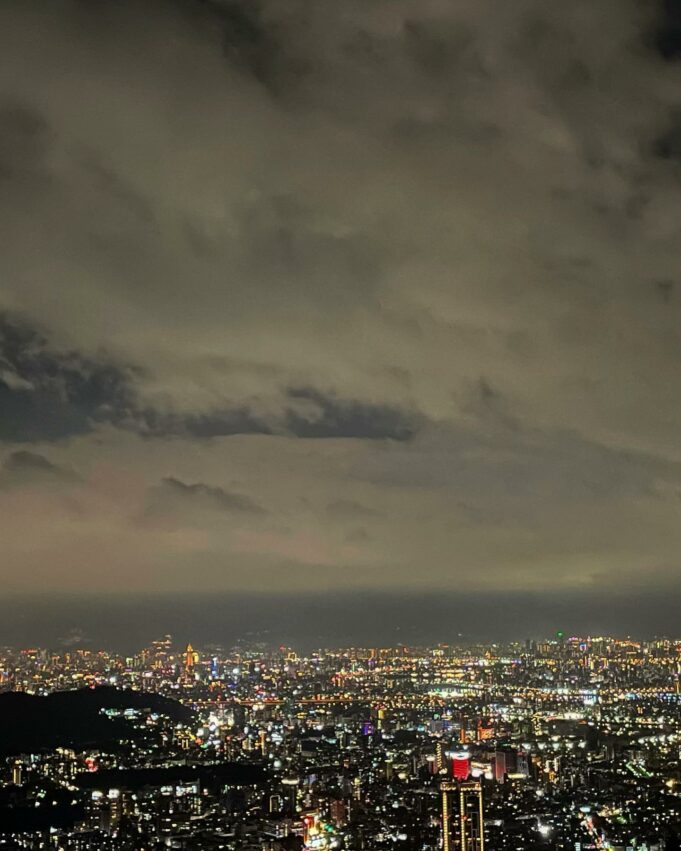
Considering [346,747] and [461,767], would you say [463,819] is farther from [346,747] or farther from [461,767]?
[346,747]

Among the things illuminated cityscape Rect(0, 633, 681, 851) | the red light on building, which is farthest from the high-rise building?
the red light on building

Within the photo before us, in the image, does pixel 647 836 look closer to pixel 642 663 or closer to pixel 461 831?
pixel 461 831

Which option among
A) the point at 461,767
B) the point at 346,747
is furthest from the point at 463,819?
the point at 346,747

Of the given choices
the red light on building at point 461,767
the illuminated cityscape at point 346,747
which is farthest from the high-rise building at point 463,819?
the red light on building at point 461,767

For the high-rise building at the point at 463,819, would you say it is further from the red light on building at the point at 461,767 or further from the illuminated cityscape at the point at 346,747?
the red light on building at the point at 461,767

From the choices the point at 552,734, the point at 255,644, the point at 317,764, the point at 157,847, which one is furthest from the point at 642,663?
the point at 157,847

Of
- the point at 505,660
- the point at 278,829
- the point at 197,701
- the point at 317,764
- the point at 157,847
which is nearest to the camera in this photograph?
the point at 157,847
